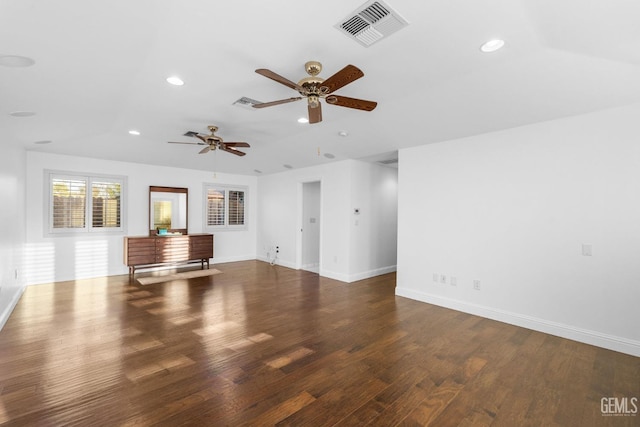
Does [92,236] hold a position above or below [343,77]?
below

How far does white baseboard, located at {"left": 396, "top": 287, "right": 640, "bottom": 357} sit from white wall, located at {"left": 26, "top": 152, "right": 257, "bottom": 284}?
5.94 meters

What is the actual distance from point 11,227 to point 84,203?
206cm

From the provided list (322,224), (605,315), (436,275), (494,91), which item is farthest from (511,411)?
(322,224)

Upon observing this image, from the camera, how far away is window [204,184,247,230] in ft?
26.4

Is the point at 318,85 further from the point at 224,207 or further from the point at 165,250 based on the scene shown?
the point at 224,207

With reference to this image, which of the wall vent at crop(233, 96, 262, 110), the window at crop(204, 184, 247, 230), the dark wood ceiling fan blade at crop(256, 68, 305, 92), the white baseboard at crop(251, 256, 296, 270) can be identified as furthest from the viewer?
the window at crop(204, 184, 247, 230)

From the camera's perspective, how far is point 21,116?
359cm

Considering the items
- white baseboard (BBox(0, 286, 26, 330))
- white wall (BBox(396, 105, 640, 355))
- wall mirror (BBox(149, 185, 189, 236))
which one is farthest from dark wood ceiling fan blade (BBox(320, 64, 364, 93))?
wall mirror (BBox(149, 185, 189, 236))

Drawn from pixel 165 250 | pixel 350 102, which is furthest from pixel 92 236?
pixel 350 102

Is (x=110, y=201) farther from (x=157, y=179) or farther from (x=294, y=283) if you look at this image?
(x=294, y=283)

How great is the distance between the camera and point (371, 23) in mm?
2150

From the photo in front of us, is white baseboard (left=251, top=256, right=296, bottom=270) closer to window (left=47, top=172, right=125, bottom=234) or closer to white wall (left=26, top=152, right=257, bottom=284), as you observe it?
white wall (left=26, top=152, right=257, bottom=284)

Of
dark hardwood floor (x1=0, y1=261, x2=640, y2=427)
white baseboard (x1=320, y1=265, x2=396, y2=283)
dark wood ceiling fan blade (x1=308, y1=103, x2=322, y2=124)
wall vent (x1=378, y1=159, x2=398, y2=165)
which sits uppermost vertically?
wall vent (x1=378, y1=159, x2=398, y2=165)

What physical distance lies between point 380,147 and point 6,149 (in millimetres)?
5480
